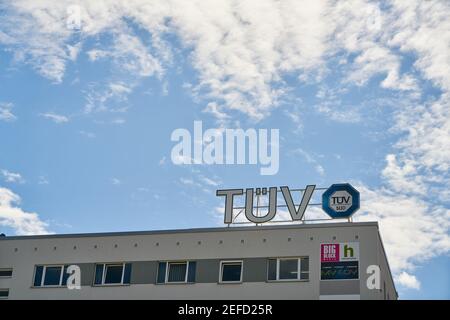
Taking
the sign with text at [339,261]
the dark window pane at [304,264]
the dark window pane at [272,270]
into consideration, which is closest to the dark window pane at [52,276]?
the dark window pane at [272,270]

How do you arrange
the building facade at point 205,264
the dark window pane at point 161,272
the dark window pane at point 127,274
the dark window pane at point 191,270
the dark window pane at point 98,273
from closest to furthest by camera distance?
the building facade at point 205,264
the dark window pane at point 191,270
the dark window pane at point 161,272
the dark window pane at point 127,274
the dark window pane at point 98,273

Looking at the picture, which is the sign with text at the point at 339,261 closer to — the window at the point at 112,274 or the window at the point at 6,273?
the window at the point at 112,274

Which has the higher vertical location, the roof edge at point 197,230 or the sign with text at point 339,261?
the roof edge at point 197,230

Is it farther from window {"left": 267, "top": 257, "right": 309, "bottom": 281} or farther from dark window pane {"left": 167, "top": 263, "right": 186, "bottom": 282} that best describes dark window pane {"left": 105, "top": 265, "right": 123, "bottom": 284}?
window {"left": 267, "top": 257, "right": 309, "bottom": 281}

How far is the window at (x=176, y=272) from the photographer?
47.5m

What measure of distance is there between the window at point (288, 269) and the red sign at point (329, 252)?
994 mm

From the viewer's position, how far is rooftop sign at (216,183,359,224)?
156 ft

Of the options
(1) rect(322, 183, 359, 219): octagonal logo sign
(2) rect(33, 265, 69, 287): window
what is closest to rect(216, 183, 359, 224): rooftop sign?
(1) rect(322, 183, 359, 219): octagonal logo sign

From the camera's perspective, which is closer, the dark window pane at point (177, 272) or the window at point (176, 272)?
the window at point (176, 272)

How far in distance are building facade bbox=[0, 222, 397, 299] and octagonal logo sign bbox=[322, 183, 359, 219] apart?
148 centimetres
